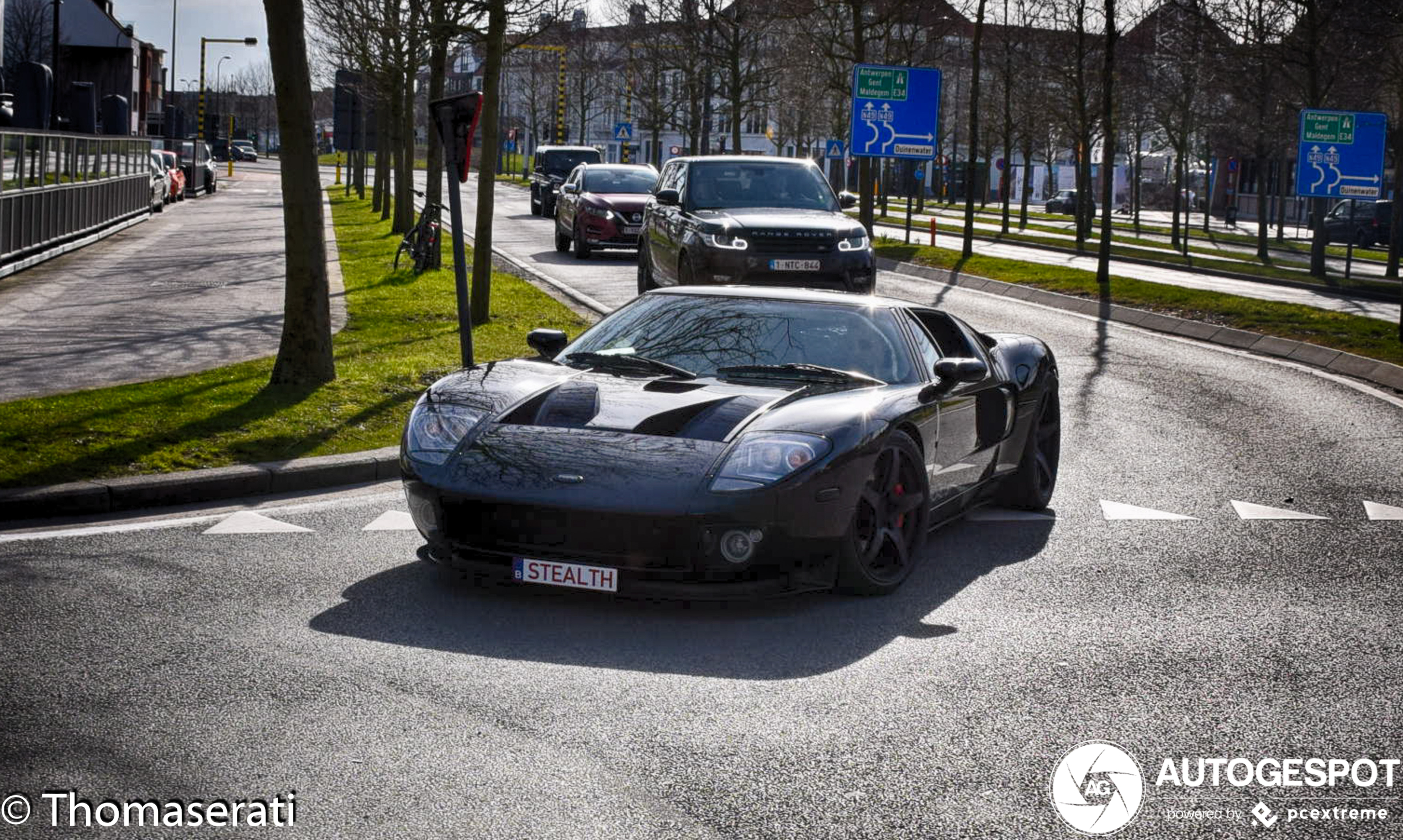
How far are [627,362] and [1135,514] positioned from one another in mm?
3096

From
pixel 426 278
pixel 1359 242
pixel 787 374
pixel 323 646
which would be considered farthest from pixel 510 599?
pixel 1359 242

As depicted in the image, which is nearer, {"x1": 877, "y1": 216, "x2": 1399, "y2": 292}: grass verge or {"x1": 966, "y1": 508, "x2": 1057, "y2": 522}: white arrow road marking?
{"x1": 966, "y1": 508, "x2": 1057, "y2": 522}: white arrow road marking

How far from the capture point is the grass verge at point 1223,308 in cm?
1878

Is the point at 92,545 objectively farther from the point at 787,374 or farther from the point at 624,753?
the point at 624,753

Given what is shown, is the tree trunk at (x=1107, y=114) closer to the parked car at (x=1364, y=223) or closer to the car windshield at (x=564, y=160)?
the car windshield at (x=564, y=160)

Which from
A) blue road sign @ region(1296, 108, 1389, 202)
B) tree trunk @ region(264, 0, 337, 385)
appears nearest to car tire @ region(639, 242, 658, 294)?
tree trunk @ region(264, 0, 337, 385)

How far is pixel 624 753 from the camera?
4.51m

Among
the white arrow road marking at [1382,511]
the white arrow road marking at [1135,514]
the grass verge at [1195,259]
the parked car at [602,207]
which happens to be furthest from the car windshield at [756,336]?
the grass verge at [1195,259]

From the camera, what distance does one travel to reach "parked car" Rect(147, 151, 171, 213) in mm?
41466

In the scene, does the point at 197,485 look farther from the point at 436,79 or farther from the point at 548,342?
the point at 436,79

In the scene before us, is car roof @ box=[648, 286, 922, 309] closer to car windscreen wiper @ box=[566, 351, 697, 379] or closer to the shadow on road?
car windscreen wiper @ box=[566, 351, 697, 379]

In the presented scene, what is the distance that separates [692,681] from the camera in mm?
5281

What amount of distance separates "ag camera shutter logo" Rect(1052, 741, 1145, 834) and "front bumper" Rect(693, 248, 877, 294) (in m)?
12.7

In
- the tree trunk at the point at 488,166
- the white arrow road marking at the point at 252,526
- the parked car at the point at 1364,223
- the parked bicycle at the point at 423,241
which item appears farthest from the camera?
the parked car at the point at 1364,223
